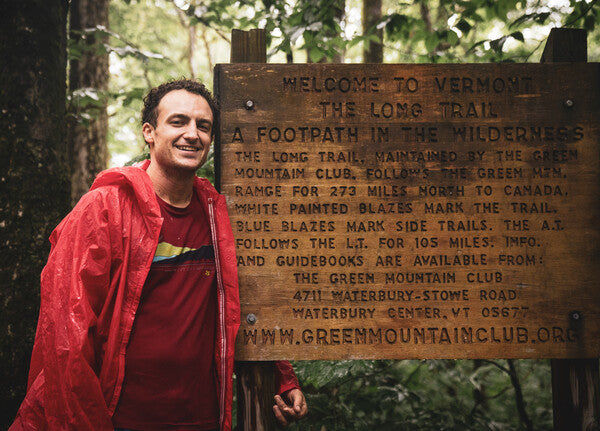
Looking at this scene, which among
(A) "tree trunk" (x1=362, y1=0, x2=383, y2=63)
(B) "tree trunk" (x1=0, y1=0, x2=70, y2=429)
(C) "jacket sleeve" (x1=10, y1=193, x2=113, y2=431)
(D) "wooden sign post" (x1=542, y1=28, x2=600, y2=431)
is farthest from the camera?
(A) "tree trunk" (x1=362, y1=0, x2=383, y2=63)

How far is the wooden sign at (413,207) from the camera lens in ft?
7.66

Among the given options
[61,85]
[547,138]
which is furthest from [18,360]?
[547,138]

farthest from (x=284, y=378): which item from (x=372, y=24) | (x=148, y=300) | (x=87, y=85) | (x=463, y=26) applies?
(x=87, y=85)

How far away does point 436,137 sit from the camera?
7.93 ft

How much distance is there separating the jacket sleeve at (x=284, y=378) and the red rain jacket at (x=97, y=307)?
392 millimetres

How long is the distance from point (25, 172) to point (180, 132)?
3.87ft

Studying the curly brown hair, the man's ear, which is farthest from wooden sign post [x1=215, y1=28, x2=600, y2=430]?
the man's ear

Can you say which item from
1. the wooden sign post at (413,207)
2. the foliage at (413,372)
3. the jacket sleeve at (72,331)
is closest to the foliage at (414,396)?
the foliage at (413,372)

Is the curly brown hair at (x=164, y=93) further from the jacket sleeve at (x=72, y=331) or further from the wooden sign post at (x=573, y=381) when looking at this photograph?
the wooden sign post at (x=573, y=381)

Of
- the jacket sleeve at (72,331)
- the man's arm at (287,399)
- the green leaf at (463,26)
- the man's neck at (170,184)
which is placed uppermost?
the green leaf at (463,26)

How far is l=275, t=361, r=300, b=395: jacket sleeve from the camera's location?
7.85ft

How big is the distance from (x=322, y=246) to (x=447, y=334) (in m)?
0.83

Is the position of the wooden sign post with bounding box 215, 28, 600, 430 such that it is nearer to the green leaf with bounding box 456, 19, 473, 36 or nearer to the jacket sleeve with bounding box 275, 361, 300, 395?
the jacket sleeve with bounding box 275, 361, 300, 395

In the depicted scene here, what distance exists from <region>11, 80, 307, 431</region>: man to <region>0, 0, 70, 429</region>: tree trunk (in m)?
0.78
